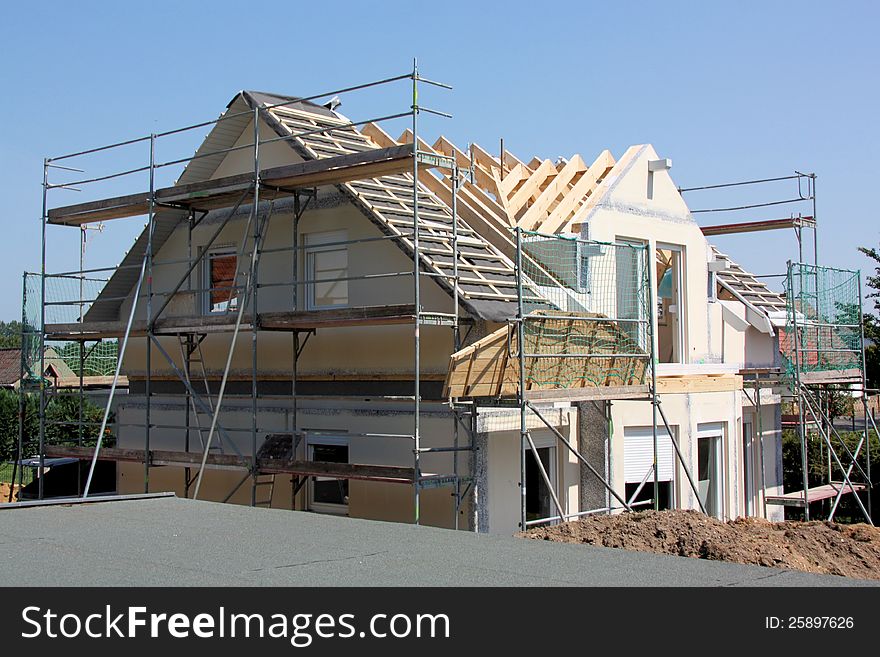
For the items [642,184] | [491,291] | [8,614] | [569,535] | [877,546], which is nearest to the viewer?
[8,614]

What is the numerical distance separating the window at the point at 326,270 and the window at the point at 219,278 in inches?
66.1

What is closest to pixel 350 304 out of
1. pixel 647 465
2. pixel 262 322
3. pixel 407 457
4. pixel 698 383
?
pixel 262 322

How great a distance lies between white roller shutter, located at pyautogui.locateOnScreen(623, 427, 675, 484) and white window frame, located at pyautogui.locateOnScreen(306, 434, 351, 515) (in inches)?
159

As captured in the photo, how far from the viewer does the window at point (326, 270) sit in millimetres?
14695

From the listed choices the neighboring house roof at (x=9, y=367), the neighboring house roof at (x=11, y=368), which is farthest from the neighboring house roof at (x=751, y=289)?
the neighboring house roof at (x=9, y=367)

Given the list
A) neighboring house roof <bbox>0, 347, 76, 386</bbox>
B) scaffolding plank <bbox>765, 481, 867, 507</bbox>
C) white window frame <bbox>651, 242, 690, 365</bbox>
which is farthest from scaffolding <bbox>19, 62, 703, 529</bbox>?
neighboring house roof <bbox>0, 347, 76, 386</bbox>

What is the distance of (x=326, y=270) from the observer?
15.0 metres

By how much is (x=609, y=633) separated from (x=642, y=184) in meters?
12.2

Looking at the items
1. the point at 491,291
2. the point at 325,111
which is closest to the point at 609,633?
the point at 491,291

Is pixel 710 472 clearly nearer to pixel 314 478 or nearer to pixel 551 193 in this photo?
pixel 551 193

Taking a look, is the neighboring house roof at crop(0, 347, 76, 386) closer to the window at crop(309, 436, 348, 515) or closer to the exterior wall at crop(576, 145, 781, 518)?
the window at crop(309, 436, 348, 515)

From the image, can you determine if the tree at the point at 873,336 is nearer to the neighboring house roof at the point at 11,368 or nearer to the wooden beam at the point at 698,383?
the wooden beam at the point at 698,383

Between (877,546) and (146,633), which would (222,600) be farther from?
(877,546)

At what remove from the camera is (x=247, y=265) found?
51.5 feet
